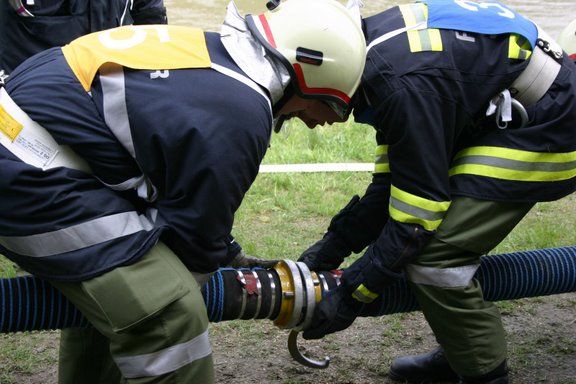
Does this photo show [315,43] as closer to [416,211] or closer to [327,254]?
[416,211]

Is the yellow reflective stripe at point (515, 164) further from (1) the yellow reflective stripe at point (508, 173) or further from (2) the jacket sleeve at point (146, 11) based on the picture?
(2) the jacket sleeve at point (146, 11)

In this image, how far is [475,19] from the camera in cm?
298

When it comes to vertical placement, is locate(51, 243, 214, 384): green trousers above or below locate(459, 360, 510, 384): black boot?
above

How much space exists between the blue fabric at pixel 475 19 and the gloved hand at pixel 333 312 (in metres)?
1.08

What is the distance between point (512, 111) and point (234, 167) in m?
1.27

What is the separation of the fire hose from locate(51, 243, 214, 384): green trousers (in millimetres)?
262

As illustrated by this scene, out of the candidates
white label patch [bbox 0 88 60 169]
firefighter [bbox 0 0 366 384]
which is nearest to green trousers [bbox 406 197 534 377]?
firefighter [bbox 0 0 366 384]

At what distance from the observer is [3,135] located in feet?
7.97

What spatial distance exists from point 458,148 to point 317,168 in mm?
3023

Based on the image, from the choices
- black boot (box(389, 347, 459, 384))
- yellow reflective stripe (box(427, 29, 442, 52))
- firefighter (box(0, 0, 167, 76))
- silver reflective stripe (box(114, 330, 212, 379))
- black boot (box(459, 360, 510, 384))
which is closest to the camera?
silver reflective stripe (box(114, 330, 212, 379))

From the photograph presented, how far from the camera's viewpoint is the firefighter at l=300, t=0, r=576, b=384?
9.33 ft

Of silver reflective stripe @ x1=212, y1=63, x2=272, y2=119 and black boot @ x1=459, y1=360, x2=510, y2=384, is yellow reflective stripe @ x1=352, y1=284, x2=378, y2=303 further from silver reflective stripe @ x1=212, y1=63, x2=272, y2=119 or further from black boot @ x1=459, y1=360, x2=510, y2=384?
silver reflective stripe @ x1=212, y1=63, x2=272, y2=119

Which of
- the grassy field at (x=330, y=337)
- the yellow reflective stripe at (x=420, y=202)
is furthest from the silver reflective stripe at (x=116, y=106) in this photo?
the grassy field at (x=330, y=337)

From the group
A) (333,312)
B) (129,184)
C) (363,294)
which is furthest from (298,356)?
(129,184)
